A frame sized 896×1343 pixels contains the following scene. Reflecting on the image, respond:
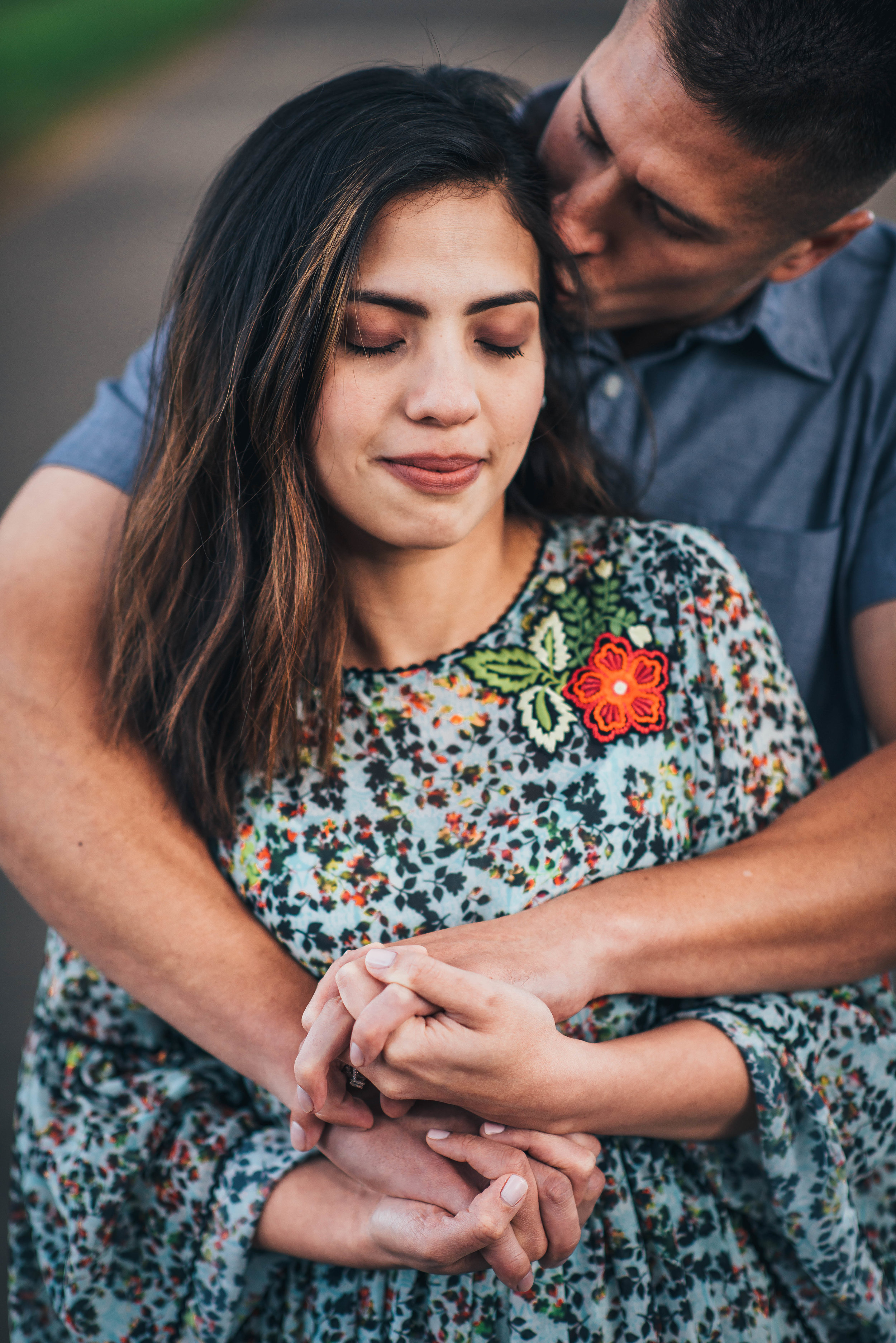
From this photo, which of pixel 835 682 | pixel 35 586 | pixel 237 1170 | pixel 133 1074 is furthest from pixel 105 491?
pixel 835 682

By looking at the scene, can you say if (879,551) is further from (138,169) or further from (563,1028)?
(138,169)

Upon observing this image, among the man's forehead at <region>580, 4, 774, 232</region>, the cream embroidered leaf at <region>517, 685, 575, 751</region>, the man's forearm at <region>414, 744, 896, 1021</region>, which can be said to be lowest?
the man's forearm at <region>414, 744, 896, 1021</region>

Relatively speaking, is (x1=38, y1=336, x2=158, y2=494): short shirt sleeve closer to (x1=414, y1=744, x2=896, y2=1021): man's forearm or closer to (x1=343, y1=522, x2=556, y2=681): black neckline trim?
(x1=343, y1=522, x2=556, y2=681): black neckline trim

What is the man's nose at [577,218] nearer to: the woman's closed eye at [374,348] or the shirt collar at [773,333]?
the shirt collar at [773,333]

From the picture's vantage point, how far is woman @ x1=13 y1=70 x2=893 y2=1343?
0.94m

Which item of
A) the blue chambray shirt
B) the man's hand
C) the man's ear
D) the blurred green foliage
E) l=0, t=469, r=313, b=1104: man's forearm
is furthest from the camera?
the blurred green foliage

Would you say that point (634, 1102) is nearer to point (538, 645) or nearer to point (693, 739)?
point (693, 739)

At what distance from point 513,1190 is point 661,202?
109cm

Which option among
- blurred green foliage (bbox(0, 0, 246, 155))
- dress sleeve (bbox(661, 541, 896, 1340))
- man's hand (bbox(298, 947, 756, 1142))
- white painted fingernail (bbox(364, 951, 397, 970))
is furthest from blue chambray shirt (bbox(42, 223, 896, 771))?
blurred green foliage (bbox(0, 0, 246, 155))

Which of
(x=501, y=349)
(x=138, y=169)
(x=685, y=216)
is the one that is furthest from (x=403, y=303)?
(x=138, y=169)

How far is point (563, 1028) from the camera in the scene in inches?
39.8

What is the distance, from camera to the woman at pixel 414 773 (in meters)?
0.94

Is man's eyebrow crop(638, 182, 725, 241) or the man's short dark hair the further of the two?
man's eyebrow crop(638, 182, 725, 241)

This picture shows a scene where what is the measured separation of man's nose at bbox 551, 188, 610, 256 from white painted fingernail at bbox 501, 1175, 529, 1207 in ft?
3.39
